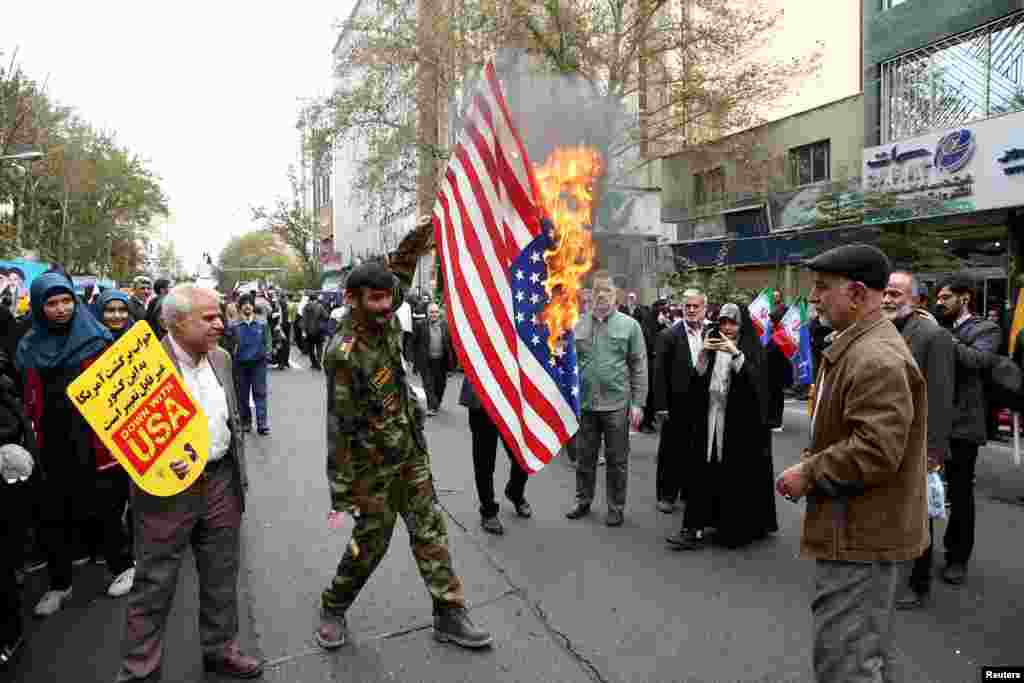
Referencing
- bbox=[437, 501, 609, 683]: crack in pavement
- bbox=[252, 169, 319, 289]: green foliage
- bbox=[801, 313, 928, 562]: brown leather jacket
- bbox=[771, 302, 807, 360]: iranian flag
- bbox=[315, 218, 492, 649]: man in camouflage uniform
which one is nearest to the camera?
bbox=[801, 313, 928, 562]: brown leather jacket

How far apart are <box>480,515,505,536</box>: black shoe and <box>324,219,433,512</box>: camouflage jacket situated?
74.7 inches

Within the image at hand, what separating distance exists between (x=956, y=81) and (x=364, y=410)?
1724 cm

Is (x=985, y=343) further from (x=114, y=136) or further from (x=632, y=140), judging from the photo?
(x=114, y=136)

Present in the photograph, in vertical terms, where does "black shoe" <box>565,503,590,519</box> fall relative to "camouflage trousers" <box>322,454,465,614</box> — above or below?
below

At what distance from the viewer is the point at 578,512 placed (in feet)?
19.4

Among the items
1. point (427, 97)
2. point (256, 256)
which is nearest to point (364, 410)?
point (427, 97)

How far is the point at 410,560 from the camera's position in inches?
194

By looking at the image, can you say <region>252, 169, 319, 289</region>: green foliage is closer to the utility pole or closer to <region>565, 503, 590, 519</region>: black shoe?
the utility pole

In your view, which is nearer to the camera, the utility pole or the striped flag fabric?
the striped flag fabric

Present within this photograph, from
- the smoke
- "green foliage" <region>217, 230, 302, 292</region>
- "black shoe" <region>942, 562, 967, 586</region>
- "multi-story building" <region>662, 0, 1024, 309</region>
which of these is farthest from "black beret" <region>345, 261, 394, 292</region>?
"green foliage" <region>217, 230, 302, 292</region>

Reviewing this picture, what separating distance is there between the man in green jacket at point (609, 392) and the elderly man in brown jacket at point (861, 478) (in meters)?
3.09

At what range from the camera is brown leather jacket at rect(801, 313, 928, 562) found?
243 cm

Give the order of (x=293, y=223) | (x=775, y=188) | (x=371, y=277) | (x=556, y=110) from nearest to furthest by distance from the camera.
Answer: (x=371, y=277) → (x=556, y=110) → (x=775, y=188) → (x=293, y=223)

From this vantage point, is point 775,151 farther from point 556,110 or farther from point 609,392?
point 609,392
